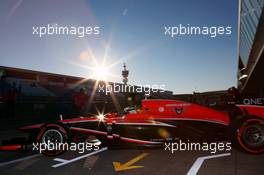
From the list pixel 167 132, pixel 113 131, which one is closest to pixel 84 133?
pixel 113 131

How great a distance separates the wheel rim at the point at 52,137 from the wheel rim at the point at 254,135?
3.92 metres

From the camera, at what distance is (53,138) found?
5.37 m

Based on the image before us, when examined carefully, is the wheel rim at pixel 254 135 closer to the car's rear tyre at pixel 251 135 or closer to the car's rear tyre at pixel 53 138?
the car's rear tyre at pixel 251 135

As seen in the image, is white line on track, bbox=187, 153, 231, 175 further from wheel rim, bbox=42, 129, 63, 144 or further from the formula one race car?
wheel rim, bbox=42, 129, 63, 144

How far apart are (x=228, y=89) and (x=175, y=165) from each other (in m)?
1.99

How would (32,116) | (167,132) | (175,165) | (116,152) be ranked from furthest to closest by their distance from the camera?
(32,116) → (116,152) → (167,132) → (175,165)

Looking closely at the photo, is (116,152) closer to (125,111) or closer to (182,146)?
(125,111)

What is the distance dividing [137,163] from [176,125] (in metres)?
1.11

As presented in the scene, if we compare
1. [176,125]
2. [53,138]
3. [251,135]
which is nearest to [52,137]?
[53,138]

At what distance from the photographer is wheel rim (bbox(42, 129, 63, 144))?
5324mm

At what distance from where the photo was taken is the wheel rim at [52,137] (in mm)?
5324

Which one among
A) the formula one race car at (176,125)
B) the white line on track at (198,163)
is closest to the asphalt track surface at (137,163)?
the white line on track at (198,163)

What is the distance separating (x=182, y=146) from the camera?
5.65 metres

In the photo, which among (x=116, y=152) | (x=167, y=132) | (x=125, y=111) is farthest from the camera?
(x=116, y=152)
